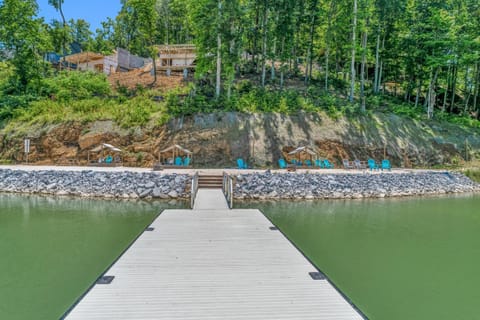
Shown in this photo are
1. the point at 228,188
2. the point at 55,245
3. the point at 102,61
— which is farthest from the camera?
the point at 102,61

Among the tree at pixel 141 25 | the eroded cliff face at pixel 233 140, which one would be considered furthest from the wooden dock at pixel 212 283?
the tree at pixel 141 25

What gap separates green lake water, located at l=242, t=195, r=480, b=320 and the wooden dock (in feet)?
3.97

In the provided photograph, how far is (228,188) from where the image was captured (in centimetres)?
1164

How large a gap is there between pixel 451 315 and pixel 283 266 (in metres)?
2.54

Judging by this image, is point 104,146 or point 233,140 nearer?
point 104,146

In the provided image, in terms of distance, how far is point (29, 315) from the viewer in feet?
14.9

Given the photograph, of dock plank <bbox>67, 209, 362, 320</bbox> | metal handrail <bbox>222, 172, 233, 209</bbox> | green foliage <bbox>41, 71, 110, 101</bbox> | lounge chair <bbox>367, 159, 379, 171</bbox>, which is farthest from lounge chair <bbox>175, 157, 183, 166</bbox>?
dock plank <bbox>67, 209, 362, 320</bbox>

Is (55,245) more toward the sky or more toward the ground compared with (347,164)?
more toward the ground

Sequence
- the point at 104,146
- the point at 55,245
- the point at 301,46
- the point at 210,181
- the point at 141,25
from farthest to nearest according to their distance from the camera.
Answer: the point at 301,46
the point at 141,25
the point at 104,146
the point at 210,181
the point at 55,245

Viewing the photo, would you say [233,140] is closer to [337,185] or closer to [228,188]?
[337,185]

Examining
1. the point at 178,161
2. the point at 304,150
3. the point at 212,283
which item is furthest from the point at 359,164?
the point at 212,283

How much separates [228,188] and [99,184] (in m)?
6.32

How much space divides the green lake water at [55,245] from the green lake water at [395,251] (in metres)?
4.38

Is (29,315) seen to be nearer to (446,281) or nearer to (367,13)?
(446,281)
